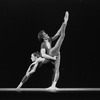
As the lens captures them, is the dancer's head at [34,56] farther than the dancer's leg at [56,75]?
Yes

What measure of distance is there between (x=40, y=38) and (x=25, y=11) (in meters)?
0.42

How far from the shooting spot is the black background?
4793 millimetres

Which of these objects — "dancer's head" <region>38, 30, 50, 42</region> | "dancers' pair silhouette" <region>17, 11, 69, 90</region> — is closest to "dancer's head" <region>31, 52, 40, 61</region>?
"dancers' pair silhouette" <region>17, 11, 69, 90</region>

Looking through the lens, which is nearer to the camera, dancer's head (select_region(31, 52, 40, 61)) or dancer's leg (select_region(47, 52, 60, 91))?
dancer's leg (select_region(47, 52, 60, 91))

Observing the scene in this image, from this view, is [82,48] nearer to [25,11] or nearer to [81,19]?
[81,19]

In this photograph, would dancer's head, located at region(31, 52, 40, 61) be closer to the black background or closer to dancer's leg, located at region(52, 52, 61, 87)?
the black background

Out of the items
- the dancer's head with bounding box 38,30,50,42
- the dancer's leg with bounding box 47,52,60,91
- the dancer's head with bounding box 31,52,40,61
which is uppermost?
the dancer's head with bounding box 38,30,50,42

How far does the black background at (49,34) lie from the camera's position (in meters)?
4.79

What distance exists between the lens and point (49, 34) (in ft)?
15.9

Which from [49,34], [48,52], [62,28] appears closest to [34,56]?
[48,52]

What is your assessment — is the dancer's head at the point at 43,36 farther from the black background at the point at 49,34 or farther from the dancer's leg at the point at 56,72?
the dancer's leg at the point at 56,72

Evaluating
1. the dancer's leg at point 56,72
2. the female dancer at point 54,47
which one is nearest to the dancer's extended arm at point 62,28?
the female dancer at point 54,47

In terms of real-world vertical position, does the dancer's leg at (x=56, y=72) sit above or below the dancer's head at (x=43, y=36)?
below
